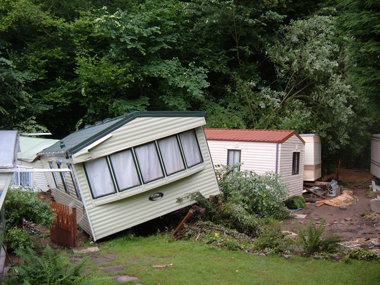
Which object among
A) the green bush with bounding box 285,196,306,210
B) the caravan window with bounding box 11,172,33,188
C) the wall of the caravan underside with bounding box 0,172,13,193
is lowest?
the green bush with bounding box 285,196,306,210

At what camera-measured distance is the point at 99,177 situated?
962cm

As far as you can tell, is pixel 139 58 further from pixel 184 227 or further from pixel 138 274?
pixel 138 274

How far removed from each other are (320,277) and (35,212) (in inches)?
240

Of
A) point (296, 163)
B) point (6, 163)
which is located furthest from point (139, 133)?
point (296, 163)

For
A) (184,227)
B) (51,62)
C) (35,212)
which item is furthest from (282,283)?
(51,62)

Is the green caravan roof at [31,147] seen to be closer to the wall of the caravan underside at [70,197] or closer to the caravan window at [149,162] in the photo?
the wall of the caravan underside at [70,197]

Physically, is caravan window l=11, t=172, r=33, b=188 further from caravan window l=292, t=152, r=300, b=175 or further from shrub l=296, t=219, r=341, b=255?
caravan window l=292, t=152, r=300, b=175

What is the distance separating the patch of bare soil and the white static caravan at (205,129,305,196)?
1840 mm

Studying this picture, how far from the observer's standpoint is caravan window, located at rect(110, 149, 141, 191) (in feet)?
32.0

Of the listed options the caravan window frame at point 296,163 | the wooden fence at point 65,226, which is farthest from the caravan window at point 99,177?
the caravan window frame at point 296,163

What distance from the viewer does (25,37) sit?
2281 centimetres

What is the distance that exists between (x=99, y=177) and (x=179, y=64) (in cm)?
1369

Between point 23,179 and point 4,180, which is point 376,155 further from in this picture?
point 4,180

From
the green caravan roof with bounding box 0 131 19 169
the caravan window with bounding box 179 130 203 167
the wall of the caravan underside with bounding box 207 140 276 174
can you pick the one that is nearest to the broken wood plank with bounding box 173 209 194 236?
the caravan window with bounding box 179 130 203 167
